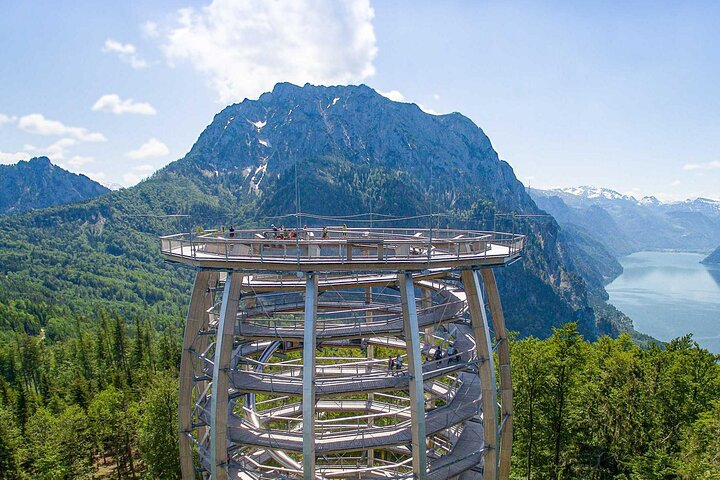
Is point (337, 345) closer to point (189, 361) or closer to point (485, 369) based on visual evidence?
point (189, 361)

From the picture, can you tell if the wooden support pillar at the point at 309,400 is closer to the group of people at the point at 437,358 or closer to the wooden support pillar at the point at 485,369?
the group of people at the point at 437,358

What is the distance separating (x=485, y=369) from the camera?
75.6ft

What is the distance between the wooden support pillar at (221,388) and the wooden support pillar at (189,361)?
3194 millimetres

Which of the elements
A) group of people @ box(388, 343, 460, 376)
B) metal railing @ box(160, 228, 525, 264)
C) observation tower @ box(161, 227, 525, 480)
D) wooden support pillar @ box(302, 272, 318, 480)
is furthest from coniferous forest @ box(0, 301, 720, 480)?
wooden support pillar @ box(302, 272, 318, 480)

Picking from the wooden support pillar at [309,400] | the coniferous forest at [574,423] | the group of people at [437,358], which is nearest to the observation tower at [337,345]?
the wooden support pillar at [309,400]

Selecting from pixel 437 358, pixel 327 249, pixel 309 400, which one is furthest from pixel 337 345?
pixel 309 400

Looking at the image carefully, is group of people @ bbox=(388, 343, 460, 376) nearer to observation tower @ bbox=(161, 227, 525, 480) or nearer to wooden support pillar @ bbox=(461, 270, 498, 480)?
observation tower @ bbox=(161, 227, 525, 480)

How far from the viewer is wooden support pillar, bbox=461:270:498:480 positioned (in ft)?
75.6

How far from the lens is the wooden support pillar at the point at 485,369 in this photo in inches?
907

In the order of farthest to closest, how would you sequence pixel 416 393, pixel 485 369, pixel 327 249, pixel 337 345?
pixel 337 345
pixel 327 249
pixel 485 369
pixel 416 393

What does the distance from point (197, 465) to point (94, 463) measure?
26.9 meters

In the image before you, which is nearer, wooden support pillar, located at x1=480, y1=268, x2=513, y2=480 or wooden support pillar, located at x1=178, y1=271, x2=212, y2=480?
wooden support pillar, located at x1=178, y1=271, x2=212, y2=480

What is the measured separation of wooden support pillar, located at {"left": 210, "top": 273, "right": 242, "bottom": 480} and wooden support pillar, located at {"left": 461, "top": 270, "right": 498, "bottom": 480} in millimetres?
12264

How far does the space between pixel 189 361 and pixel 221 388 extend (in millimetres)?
4796
